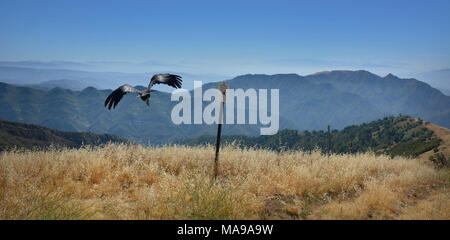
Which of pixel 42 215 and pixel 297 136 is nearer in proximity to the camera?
pixel 42 215

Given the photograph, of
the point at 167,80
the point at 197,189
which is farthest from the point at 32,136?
the point at 197,189

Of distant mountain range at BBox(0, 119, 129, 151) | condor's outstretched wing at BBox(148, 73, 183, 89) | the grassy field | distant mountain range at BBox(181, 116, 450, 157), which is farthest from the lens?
distant mountain range at BBox(0, 119, 129, 151)

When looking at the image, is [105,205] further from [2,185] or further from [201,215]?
[2,185]

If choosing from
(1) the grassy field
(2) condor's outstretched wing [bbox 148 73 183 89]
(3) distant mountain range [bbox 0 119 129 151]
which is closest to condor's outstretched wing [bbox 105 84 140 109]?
(2) condor's outstretched wing [bbox 148 73 183 89]

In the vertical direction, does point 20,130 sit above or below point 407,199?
below

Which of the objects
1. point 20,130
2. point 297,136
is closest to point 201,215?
point 20,130

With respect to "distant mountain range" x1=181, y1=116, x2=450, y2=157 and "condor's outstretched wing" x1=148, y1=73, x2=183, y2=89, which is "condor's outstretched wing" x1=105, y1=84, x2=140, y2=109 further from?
"distant mountain range" x1=181, y1=116, x2=450, y2=157

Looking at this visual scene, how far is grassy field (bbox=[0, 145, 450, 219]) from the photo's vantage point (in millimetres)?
4762

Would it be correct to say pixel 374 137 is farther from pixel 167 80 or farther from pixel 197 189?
pixel 197 189

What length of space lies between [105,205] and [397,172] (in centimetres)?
931

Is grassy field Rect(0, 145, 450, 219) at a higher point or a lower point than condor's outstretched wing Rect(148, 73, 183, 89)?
lower
